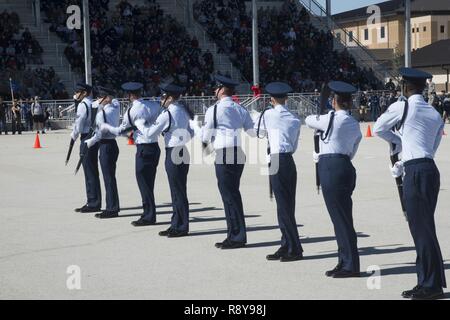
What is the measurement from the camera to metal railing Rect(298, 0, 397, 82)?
53219 millimetres

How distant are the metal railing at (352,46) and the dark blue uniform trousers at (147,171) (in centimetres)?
4109

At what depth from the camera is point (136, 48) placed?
44469 millimetres

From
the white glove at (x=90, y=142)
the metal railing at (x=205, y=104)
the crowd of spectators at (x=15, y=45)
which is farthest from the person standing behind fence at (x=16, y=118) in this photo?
the white glove at (x=90, y=142)

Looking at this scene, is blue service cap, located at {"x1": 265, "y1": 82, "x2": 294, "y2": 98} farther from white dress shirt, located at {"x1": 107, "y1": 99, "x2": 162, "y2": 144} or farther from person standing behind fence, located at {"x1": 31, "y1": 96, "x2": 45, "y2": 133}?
person standing behind fence, located at {"x1": 31, "y1": 96, "x2": 45, "y2": 133}

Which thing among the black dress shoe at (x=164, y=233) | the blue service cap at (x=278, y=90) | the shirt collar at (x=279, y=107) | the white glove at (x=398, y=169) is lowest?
the black dress shoe at (x=164, y=233)

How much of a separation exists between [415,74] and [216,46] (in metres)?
41.0

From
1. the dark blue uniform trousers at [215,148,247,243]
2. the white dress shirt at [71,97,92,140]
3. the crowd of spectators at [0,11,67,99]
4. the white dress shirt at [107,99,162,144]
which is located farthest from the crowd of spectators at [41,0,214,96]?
the dark blue uniform trousers at [215,148,247,243]

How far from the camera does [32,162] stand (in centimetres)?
2359

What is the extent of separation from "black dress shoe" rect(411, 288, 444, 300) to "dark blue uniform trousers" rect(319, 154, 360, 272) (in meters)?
1.07

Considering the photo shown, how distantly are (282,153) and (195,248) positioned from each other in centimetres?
158

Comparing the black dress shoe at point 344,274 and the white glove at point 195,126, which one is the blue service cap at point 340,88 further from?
the white glove at point 195,126

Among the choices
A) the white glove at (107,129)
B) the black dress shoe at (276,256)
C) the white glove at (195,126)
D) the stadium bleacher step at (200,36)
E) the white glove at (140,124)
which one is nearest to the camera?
the black dress shoe at (276,256)

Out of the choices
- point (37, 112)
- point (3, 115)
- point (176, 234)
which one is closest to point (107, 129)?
point (176, 234)

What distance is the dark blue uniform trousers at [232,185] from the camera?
10.8 metres
